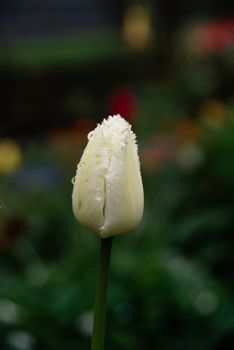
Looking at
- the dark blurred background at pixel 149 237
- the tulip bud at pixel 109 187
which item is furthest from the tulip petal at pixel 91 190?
the dark blurred background at pixel 149 237

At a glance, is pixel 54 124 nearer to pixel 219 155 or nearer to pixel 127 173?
pixel 219 155

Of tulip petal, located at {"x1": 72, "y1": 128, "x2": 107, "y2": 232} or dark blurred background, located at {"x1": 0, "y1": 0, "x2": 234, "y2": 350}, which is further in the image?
dark blurred background, located at {"x1": 0, "y1": 0, "x2": 234, "y2": 350}

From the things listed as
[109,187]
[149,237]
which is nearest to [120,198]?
[109,187]

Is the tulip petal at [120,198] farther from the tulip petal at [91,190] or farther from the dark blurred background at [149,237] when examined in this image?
the dark blurred background at [149,237]

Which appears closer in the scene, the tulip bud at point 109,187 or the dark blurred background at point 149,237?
the tulip bud at point 109,187

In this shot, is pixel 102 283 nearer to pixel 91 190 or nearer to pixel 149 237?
pixel 91 190

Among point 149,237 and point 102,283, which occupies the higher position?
point 149,237

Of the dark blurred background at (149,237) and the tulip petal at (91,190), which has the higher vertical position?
the dark blurred background at (149,237)

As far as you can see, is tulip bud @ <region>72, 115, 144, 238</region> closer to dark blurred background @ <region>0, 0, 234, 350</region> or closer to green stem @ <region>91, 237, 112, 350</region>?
green stem @ <region>91, 237, 112, 350</region>

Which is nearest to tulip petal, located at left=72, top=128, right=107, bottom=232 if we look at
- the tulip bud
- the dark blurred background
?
the tulip bud
